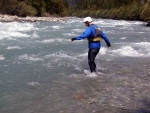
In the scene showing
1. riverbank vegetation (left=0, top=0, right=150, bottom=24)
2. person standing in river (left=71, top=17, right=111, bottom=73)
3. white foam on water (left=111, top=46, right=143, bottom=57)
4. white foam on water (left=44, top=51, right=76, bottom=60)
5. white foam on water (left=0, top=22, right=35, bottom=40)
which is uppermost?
person standing in river (left=71, top=17, right=111, bottom=73)

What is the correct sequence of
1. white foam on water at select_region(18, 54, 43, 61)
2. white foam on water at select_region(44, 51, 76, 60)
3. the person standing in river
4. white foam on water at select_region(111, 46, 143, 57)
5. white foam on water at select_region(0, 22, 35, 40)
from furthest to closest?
white foam on water at select_region(0, 22, 35, 40)
white foam on water at select_region(111, 46, 143, 57)
white foam on water at select_region(44, 51, 76, 60)
white foam on water at select_region(18, 54, 43, 61)
the person standing in river

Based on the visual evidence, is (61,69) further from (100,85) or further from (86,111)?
(86,111)

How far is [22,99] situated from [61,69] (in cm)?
364

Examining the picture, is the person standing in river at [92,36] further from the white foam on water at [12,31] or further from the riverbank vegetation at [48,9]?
the riverbank vegetation at [48,9]

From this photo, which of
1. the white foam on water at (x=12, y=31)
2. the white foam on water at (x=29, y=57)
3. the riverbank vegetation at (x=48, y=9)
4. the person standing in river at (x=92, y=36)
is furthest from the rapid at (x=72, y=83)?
the riverbank vegetation at (x=48, y=9)

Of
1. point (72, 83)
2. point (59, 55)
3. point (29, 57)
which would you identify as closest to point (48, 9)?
point (59, 55)

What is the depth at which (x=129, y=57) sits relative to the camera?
44.9 ft

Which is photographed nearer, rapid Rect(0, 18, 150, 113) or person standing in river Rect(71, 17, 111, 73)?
rapid Rect(0, 18, 150, 113)

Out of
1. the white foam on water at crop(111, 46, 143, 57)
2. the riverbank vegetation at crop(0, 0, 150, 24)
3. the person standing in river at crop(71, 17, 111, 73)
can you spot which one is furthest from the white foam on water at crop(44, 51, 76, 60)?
the riverbank vegetation at crop(0, 0, 150, 24)

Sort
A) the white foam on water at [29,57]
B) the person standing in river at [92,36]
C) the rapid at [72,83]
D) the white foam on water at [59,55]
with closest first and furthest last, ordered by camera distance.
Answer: the rapid at [72,83] < the person standing in river at [92,36] < the white foam on water at [29,57] < the white foam on water at [59,55]

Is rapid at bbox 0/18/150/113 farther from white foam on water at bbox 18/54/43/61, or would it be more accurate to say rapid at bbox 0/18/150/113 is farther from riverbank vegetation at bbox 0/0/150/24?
riverbank vegetation at bbox 0/0/150/24

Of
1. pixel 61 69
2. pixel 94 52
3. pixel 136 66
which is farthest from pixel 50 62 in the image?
pixel 136 66

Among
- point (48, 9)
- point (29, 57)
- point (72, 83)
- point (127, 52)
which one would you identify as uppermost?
point (72, 83)

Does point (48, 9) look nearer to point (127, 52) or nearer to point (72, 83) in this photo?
point (127, 52)
